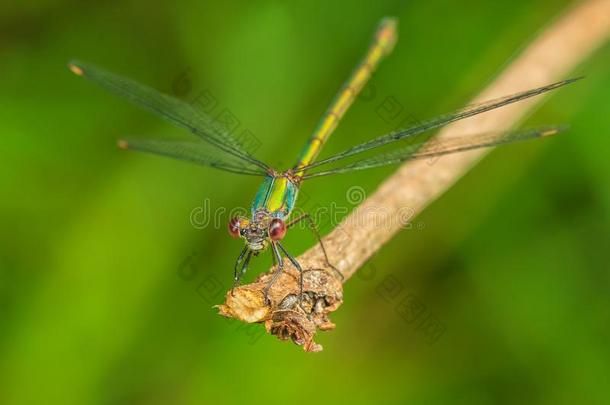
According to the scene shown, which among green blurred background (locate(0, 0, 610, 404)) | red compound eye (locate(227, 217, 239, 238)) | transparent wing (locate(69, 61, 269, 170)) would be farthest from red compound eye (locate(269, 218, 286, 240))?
transparent wing (locate(69, 61, 269, 170))

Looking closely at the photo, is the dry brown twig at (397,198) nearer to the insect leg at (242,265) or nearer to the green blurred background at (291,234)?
the green blurred background at (291,234)

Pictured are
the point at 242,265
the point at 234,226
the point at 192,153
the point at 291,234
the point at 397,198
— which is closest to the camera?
the point at 397,198

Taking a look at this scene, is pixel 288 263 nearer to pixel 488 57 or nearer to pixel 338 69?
pixel 338 69

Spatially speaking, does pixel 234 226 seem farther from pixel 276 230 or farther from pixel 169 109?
pixel 169 109

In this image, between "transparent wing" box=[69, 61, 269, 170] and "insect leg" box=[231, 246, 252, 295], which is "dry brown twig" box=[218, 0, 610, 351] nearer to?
"insect leg" box=[231, 246, 252, 295]


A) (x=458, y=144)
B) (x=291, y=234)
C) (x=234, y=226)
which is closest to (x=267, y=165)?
(x=291, y=234)

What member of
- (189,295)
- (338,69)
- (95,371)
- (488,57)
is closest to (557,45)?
Result: (488,57)

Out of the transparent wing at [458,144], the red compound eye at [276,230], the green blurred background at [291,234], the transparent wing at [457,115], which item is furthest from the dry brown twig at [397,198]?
the red compound eye at [276,230]
